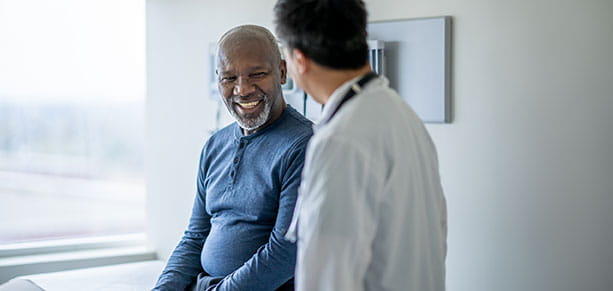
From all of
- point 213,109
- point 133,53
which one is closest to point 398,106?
point 213,109

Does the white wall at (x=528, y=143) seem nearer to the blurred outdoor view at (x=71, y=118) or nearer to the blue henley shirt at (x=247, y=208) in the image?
the blue henley shirt at (x=247, y=208)

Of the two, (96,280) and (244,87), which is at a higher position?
(244,87)

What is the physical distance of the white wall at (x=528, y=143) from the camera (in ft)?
6.04

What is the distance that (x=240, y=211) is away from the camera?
1.78 m

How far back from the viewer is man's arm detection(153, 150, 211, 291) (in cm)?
188

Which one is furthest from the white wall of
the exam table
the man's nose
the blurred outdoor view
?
the blurred outdoor view

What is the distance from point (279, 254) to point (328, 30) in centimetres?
67

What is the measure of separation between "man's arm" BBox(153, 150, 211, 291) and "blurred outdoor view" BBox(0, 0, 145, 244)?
121cm

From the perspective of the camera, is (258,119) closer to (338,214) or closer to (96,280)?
(338,214)

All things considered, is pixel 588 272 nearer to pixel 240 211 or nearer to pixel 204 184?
pixel 240 211

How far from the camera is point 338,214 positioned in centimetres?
109

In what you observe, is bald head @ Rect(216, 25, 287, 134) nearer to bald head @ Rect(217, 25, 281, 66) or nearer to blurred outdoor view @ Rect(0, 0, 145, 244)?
bald head @ Rect(217, 25, 281, 66)

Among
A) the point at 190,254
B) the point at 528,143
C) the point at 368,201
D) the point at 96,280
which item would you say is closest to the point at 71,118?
the point at 96,280

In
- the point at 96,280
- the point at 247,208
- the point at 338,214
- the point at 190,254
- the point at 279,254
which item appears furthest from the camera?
the point at 96,280
